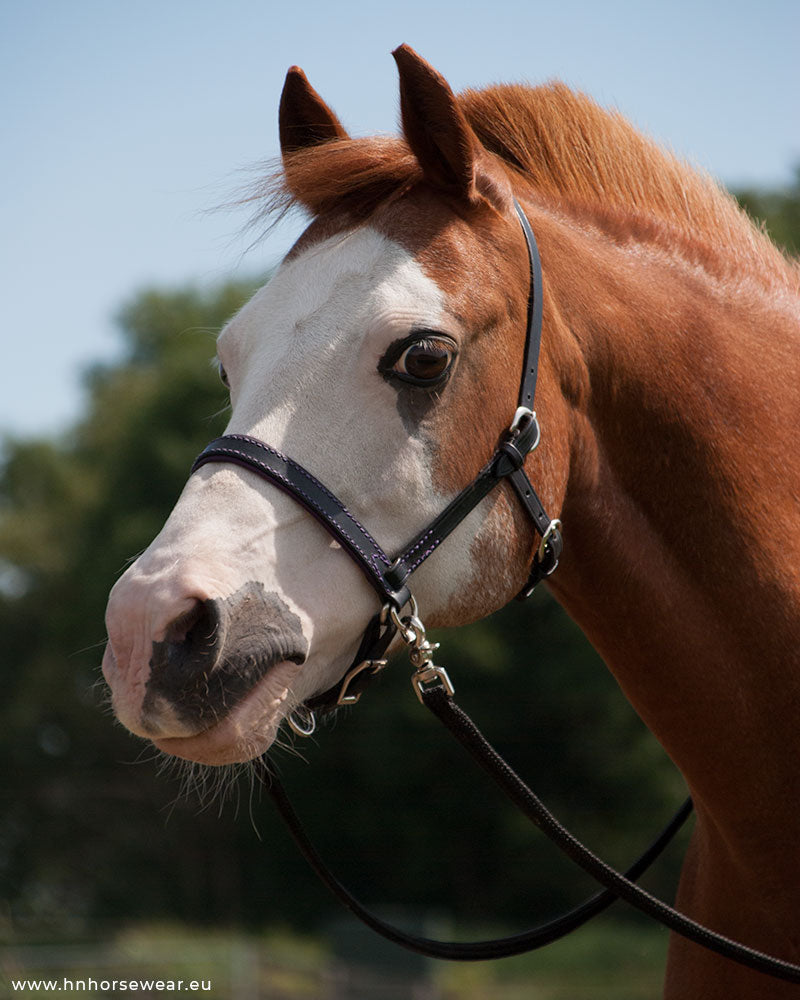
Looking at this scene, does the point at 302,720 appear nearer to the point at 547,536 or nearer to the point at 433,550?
the point at 433,550

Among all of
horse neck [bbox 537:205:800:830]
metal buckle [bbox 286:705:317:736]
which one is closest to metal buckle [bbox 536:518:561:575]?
horse neck [bbox 537:205:800:830]

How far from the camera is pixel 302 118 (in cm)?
337

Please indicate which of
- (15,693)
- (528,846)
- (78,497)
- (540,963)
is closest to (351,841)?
(528,846)

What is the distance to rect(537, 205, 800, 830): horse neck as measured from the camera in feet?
9.21

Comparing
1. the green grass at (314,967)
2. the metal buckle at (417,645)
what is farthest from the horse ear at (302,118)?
the green grass at (314,967)

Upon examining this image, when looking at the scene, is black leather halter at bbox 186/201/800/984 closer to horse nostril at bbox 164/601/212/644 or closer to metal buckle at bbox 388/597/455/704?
metal buckle at bbox 388/597/455/704

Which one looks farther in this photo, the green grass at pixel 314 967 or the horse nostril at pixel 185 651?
the green grass at pixel 314 967

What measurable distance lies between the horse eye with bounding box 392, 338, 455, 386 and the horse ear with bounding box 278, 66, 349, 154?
3.29ft

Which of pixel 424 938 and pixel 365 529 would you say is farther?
pixel 424 938

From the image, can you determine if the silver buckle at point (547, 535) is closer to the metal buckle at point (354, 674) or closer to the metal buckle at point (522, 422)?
the metal buckle at point (522, 422)

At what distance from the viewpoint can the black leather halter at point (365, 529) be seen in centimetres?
256

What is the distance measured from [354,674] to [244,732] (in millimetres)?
345

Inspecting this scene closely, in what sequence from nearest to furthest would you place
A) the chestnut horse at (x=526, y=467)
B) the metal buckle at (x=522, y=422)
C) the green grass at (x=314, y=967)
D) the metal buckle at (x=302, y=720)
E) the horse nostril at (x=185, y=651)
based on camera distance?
the horse nostril at (x=185, y=651) < the chestnut horse at (x=526, y=467) < the metal buckle at (x=302, y=720) < the metal buckle at (x=522, y=422) < the green grass at (x=314, y=967)

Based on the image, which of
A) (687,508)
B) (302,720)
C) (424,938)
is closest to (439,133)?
(687,508)
